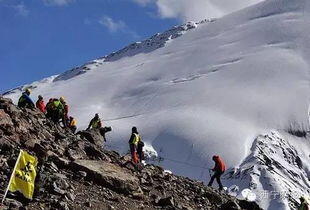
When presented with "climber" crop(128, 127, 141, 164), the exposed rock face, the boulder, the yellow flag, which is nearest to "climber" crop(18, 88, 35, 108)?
the exposed rock face

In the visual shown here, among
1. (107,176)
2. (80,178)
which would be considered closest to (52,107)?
(107,176)

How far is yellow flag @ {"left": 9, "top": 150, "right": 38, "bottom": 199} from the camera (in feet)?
56.5

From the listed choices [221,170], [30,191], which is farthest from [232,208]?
[30,191]

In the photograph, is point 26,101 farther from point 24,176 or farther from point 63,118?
point 24,176

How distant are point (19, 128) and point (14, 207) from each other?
6396 mm

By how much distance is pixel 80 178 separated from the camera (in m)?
21.4

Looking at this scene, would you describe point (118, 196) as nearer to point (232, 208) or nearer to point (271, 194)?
point (232, 208)

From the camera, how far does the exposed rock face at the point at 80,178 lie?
19266mm

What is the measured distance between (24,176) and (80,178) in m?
4.23

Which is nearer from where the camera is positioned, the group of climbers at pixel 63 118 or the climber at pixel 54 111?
the group of climbers at pixel 63 118

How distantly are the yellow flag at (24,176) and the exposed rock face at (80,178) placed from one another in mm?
349

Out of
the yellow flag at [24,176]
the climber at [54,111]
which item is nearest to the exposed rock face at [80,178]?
the yellow flag at [24,176]

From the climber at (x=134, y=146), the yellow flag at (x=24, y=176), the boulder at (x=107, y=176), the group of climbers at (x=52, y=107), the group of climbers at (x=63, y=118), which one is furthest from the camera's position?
the group of climbers at (x=52, y=107)

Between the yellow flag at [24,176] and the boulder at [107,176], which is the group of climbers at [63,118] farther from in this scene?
the yellow flag at [24,176]
